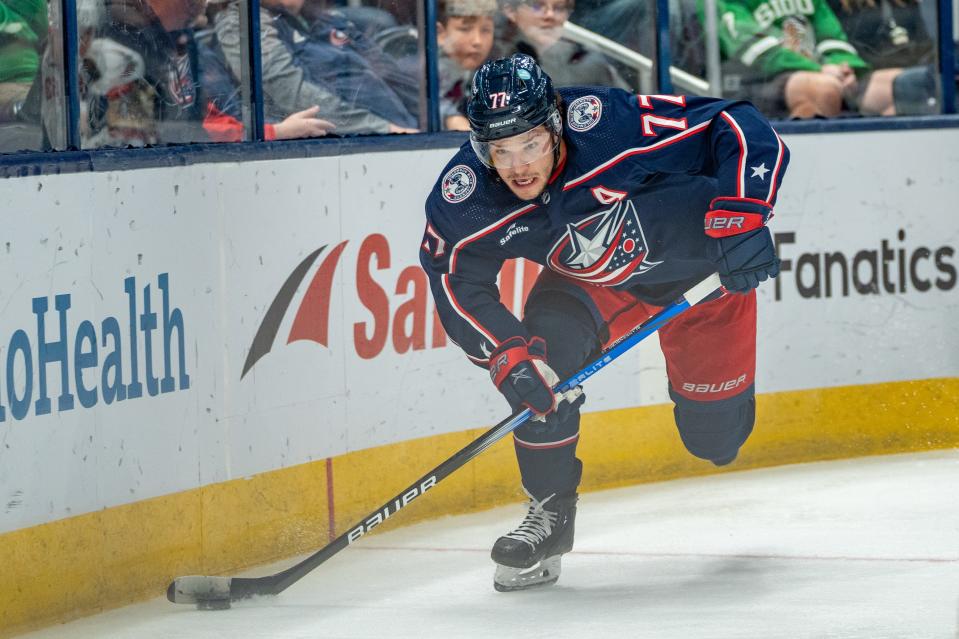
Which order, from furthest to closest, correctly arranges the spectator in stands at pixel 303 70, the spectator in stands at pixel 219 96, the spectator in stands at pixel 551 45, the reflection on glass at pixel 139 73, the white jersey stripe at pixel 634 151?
the spectator in stands at pixel 551 45
the spectator in stands at pixel 303 70
the spectator in stands at pixel 219 96
the reflection on glass at pixel 139 73
the white jersey stripe at pixel 634 151

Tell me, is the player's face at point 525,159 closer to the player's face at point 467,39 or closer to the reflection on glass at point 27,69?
the reflection on glass at point 27,69

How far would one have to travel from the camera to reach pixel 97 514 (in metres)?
3.61

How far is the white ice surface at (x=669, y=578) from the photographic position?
11.1 feet

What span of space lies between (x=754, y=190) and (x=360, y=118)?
1.44 metres

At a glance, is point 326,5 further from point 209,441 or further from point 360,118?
point 209,441

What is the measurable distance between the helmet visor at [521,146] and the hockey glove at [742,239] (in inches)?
14.7

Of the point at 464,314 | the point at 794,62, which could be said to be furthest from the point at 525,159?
the point at 794,62

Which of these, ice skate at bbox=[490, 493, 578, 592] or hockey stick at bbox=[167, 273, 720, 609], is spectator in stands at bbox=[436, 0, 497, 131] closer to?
hockey stick at bbox=[167, 273, 720, 609]

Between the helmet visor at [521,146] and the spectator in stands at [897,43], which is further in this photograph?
the spectator in stands at [897,43]

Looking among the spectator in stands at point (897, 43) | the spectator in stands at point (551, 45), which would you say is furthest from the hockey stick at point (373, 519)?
the spectator in stands at point (897, 43)

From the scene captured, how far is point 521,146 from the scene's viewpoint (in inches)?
135

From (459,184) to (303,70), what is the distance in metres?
1.00

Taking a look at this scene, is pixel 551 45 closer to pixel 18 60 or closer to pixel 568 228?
pixel 568 228

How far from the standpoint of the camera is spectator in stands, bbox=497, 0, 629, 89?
16.2 ft
